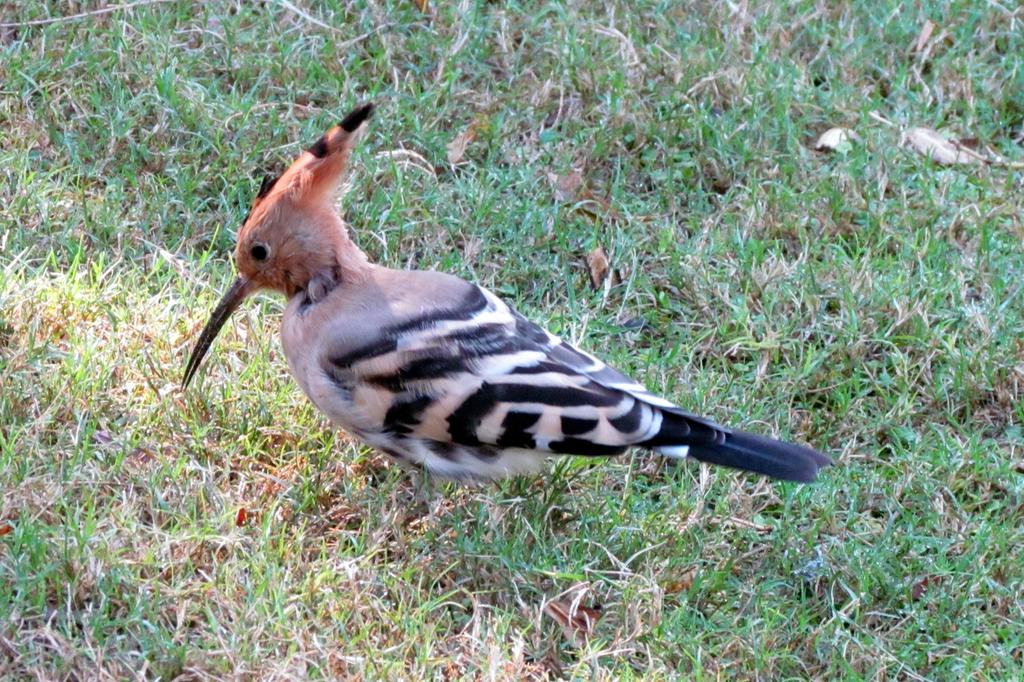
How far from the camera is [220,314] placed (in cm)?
334

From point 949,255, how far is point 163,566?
236 cm

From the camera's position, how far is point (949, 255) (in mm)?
4043

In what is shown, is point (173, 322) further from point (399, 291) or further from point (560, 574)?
point (560, 574)

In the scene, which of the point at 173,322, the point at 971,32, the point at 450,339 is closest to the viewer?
the point at 450,339

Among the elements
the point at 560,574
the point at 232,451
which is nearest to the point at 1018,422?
the point at 560,574

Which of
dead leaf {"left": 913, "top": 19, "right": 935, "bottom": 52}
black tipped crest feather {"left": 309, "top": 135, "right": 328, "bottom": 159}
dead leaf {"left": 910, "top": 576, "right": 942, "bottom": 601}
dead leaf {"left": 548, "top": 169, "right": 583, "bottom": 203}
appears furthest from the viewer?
dead leaf {"left": 913, "top": 19, "right": 935, "bottom": 52}

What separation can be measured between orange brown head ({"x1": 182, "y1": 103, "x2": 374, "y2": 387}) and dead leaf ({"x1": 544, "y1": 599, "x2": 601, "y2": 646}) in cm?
89

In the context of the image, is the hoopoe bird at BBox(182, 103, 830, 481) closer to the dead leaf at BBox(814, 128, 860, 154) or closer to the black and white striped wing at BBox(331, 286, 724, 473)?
the black and white striped wing at BBox(331, 286, 724, 473)

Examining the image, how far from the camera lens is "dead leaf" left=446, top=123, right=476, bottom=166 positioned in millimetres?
4234

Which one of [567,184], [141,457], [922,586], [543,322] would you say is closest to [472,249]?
[543,322]

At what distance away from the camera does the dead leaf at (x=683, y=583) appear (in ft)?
9.96

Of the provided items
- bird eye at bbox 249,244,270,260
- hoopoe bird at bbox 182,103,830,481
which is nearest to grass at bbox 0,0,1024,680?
hoopoe bird at bbox 182,103,830,481

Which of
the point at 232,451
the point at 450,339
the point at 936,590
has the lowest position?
the point at 936,590

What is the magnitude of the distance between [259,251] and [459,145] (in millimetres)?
1144
